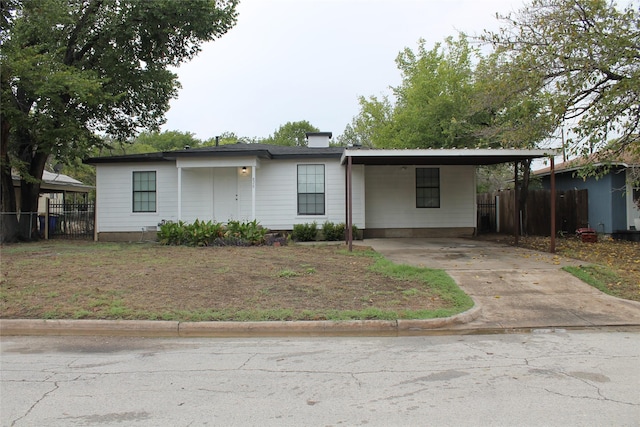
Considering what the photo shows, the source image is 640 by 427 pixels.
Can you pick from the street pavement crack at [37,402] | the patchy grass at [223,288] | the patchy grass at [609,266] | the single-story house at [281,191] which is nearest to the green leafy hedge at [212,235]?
the single-story house at [281,191]

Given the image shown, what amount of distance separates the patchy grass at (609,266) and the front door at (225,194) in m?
10.1

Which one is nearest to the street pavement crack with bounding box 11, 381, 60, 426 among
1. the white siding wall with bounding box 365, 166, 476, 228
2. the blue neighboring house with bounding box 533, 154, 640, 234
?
the white siding wall with bounding box 365, 166, 476, 228

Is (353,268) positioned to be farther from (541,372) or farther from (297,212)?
(297,212)

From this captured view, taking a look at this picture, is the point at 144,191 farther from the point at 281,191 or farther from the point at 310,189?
the point at 310,189

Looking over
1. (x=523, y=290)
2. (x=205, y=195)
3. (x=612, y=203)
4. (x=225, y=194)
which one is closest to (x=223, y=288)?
(x=523, y=290)

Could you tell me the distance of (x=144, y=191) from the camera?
676 inches

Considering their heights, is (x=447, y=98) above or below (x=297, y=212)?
above

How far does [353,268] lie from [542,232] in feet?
43.4

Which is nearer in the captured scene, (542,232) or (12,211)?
(12,211)

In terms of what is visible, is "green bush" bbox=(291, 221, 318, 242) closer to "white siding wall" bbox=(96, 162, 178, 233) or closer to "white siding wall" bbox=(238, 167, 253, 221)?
"white siding wall" bbox=(238, 167, 253, 221)

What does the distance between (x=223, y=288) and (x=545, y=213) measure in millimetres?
16356

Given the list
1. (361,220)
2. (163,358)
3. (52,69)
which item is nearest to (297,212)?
(361,220)

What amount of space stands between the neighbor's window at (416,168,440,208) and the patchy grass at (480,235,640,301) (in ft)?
Answer: 12.9

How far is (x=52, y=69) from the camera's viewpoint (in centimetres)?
1485
